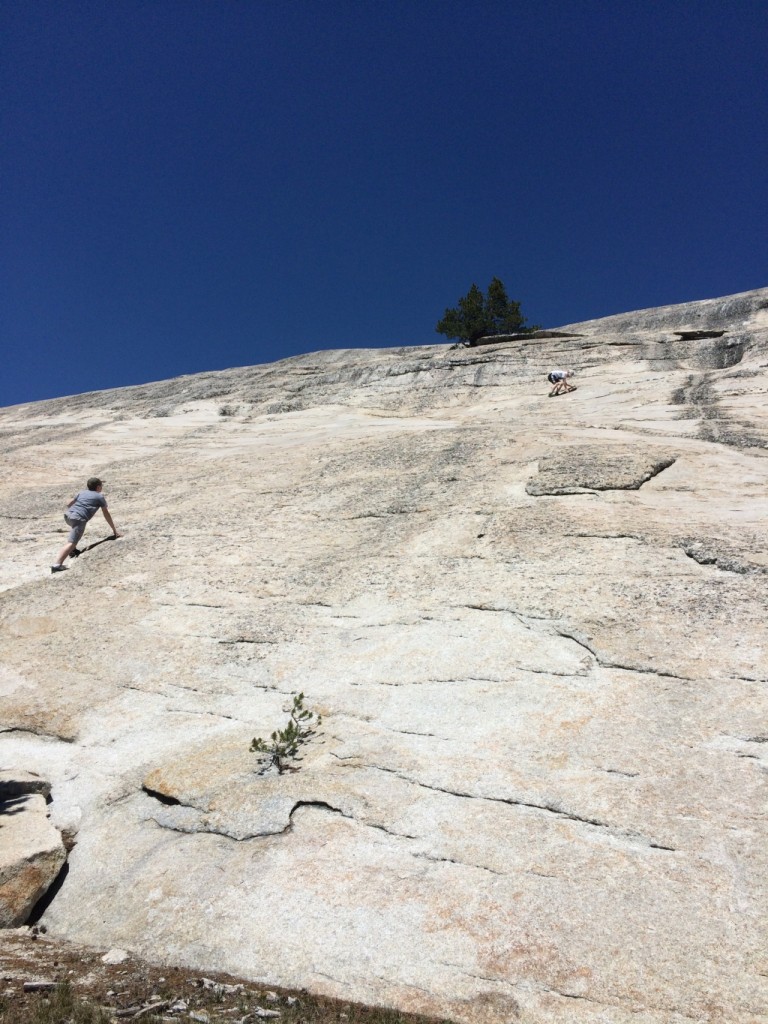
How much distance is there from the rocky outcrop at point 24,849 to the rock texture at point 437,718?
0.26 metres

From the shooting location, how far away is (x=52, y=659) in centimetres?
967

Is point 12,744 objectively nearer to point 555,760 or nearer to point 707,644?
point 555,760

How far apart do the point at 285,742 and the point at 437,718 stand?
1877 mm

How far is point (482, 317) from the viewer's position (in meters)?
42.4

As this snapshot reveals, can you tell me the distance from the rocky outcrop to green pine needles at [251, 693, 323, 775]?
2.21 m

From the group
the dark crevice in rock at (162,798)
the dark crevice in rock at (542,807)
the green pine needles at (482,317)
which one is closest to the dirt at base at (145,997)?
the dark crevice in rock at (162,798)

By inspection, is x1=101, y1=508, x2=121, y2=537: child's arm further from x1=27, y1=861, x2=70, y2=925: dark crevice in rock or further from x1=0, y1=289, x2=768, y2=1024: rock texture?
x1=27, y1=861, x2=70, y2=925: dark crevice in rock

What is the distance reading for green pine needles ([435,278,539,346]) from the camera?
1666 inches

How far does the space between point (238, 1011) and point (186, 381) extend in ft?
111

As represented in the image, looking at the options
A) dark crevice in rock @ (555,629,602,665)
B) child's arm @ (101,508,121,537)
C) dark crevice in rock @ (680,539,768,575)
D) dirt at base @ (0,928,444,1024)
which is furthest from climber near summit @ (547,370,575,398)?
dirt at base @ (0,928,444,1024)

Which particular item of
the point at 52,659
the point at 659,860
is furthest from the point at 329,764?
the point at 52,659

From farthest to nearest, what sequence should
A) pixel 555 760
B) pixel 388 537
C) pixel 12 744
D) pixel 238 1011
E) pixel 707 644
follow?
pixel 388 537, pixel 12 744, pixel 707 644, pixel 555 760, pixel 238 1011

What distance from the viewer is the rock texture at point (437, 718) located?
466 centimetres

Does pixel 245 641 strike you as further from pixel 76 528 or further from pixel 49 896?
pixel 76 528
